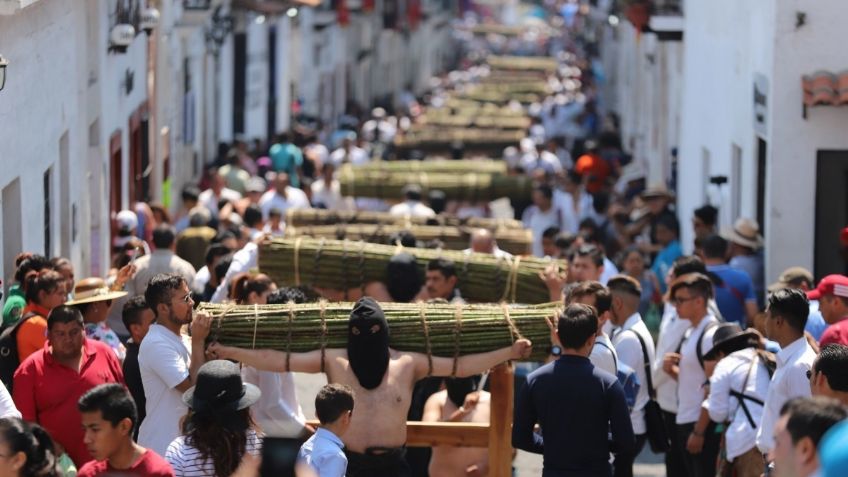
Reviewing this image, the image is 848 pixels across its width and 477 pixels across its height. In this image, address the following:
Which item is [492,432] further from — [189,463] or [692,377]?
[189,463]

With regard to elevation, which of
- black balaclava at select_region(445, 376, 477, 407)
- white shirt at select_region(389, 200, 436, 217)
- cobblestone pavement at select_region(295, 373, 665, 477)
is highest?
white shirt at select_region(389, 200, 436, 217)

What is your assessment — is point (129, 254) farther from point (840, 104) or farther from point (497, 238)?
point (840, 104)

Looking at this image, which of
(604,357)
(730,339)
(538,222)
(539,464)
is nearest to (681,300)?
(730,339)

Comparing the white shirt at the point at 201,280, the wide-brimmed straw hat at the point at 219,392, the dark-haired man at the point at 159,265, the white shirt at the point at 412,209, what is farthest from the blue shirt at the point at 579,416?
the white shirt at the point at 412,209

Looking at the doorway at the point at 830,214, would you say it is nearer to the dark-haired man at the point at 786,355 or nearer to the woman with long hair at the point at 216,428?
the dark-haired man at the point at 786,355

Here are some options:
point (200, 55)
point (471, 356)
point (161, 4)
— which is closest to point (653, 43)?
point (200, 55)

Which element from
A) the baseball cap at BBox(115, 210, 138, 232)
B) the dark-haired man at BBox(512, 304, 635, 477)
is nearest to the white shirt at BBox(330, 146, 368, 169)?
the baseball cap at BBox(115, 210, 138, 232)

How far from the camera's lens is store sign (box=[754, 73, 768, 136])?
46.0 feet

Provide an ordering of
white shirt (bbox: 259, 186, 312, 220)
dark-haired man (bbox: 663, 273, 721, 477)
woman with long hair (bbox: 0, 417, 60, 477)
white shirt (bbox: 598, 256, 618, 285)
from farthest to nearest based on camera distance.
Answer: white shirt (bbox: 259, 186, 312, 220) < white shirt (bbox: 598, 256, 618, 285) < dark-haired man (bbox: 663, 273, 721, 477) < woman with long hair (bbox: 0, 417, 60, 477)

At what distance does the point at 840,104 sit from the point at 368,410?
6.10 m

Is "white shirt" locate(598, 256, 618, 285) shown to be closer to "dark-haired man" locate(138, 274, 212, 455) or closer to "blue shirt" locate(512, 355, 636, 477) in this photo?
"dark-haired man" locate(138, 274, 212, 455)

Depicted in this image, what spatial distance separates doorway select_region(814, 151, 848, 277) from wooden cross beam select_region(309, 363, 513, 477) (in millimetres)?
5492

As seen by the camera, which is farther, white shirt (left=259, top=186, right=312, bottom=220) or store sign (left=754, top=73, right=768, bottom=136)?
white shirt (left=259, top=186, right=312, bottom=220)

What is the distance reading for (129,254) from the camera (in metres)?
12.7
